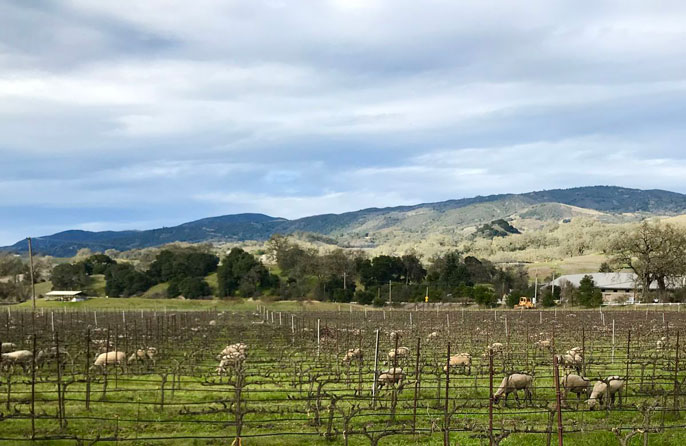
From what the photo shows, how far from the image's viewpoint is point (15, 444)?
12008 millimetres

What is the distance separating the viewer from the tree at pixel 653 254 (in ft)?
219

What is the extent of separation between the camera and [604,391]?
49.4 ft

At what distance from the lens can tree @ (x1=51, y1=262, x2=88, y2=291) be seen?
98.2 m

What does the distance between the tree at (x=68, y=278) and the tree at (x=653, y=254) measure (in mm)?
80119

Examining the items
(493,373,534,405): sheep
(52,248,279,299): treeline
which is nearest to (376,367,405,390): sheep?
(493,373,534,405): sheep

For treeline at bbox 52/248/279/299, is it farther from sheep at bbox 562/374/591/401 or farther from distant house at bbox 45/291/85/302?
sheep at bbox 562/374/591/401

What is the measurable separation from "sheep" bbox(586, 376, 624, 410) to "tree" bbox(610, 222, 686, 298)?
5744 cm

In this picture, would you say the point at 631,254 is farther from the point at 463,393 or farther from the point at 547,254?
the point at 547,254

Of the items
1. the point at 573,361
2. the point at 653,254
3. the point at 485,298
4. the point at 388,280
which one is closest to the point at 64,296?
the point at 388,280

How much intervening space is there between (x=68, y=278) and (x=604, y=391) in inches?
3864

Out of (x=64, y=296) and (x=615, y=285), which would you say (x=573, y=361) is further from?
(x=64, y=296)

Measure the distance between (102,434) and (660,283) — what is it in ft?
224

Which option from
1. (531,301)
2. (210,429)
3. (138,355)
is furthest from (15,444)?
(531,301)

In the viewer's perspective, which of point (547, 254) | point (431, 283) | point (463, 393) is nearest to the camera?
point (463, 393)
